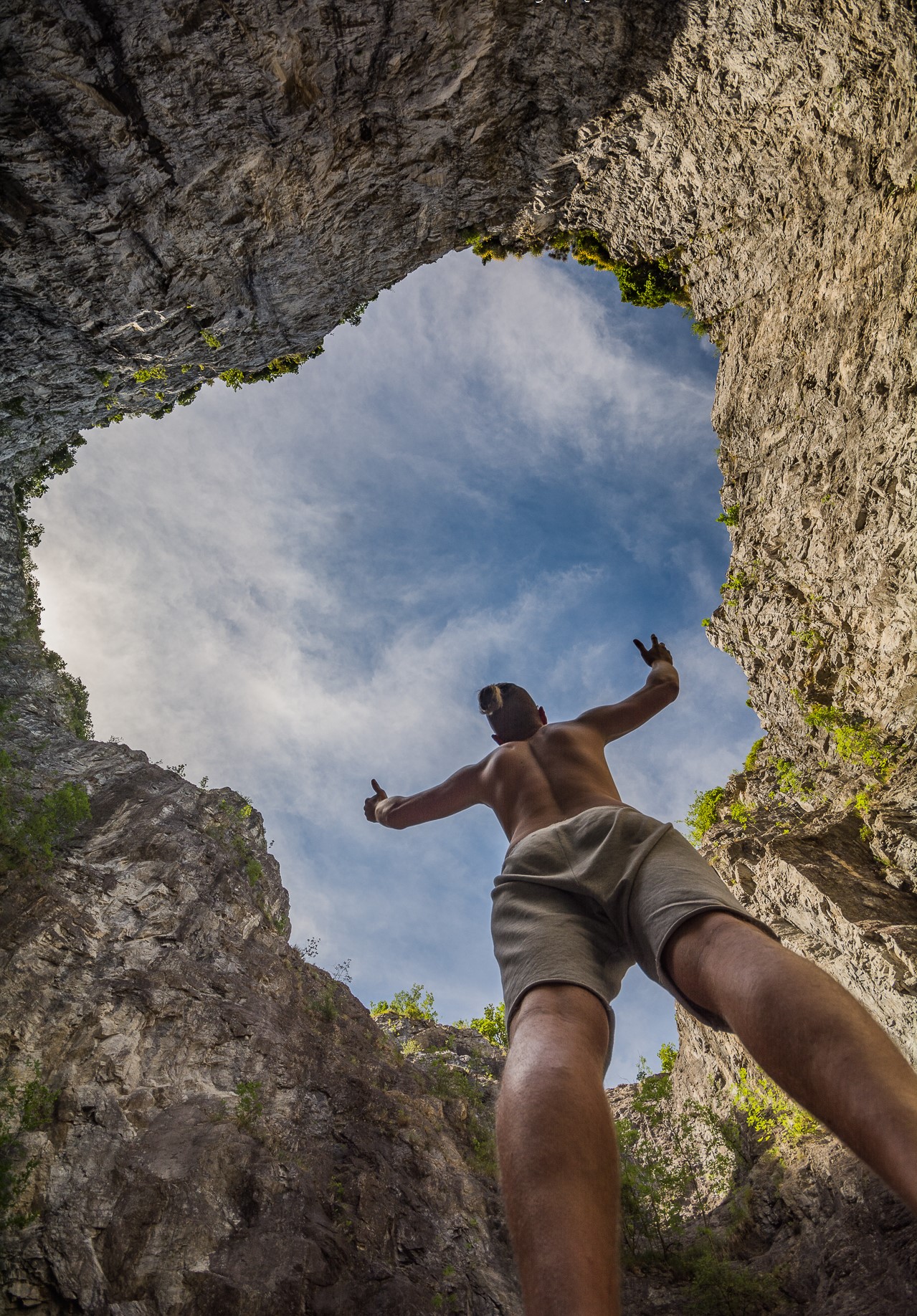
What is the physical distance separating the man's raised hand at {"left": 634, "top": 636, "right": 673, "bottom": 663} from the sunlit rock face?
7.81 feet

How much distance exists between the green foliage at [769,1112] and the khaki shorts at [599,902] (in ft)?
15.2

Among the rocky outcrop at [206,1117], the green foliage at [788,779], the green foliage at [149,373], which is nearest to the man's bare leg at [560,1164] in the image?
the rocky outcrop at [206,1117]

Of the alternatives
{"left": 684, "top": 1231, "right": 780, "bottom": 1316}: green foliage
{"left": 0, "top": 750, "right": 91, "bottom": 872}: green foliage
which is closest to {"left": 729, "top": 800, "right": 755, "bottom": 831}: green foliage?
{"left": 684, "top": 1231, "right": 780, "bottom": 1316}: green foliage

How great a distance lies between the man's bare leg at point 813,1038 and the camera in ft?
5.14

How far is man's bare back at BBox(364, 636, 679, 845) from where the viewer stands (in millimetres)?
3955

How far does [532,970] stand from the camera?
2.61 meters

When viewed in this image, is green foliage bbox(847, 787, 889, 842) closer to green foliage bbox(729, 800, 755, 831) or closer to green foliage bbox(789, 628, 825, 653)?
green foliage bbox(729, 800, 755, 831)

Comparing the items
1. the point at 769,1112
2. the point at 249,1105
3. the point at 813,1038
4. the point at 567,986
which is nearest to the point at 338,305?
the point at 567,986

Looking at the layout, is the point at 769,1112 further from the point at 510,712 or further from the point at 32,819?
the point at 32,819

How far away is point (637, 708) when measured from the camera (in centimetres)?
491

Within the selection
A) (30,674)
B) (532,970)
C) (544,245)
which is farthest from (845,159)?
(30,674)

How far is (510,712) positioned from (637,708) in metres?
1.02

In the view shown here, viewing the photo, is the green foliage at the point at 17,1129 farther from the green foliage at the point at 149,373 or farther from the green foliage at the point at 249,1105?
the green foliage at the point at 149,373

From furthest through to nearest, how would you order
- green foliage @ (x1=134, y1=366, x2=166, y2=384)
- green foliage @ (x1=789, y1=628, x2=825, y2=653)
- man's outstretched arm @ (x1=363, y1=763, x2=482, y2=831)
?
green foliage @ (x1=134, y1=366, x2=166, y2=384) < green foliage @ (x1=789, y1=628, x2=825, y2=653) < man's outstretched arm @ (x1=363, y1=763, x2=482, y2=831)
